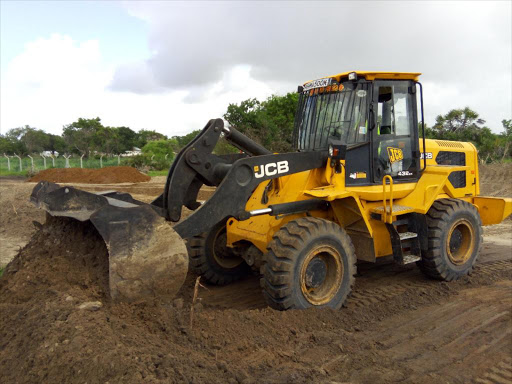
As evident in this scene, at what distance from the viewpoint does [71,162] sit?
103 ft

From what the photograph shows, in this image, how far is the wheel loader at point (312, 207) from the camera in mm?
4277

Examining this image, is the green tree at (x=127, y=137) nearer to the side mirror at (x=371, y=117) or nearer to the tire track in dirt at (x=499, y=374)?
the side mirror at (x=371, y=117)

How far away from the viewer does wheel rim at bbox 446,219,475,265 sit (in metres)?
6.55

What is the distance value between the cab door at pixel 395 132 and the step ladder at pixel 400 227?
0.25m

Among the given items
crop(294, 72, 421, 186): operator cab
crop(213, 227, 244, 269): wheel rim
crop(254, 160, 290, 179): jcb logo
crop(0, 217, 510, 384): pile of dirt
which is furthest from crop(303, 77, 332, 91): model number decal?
crop(0, 217, 510, 384): pile of dirt

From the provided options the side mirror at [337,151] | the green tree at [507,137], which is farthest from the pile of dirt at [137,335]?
the green tree at [507,137]

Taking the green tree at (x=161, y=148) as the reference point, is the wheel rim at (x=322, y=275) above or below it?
below

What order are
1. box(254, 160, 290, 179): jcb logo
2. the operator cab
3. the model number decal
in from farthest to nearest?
1. the model number decal
2. the operator cab
3. box(254, 160, 290, 179): jcb logo

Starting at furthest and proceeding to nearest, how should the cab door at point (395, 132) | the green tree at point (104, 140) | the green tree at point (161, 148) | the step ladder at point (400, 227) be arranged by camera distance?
the green tree at point (104, 140), the green tree at point (161, 148), the cab door at point (395, 132), the step ladder at point (400, 227)

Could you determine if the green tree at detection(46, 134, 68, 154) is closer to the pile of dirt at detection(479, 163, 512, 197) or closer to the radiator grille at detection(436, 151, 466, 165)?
the pile of dirt at detection(479, 163, 512, 197)

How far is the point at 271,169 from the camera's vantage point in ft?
17.5

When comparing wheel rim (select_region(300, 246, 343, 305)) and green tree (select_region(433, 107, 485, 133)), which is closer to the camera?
wheel rim (select_region(300, 246, 343, 305))

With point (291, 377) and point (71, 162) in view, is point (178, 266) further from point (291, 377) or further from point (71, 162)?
point (71, 162)

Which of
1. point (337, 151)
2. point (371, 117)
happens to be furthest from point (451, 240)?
point (337, 151)
